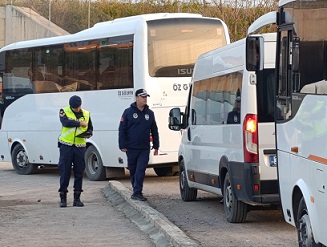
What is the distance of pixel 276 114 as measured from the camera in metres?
11.2

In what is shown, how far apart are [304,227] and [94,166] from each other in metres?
13.7

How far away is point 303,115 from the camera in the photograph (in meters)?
9.68

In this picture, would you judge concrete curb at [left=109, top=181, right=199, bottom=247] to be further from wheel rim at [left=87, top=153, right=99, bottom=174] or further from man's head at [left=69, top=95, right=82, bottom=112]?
wheel rim at [left=87, top=153, right=99, bottom=174]

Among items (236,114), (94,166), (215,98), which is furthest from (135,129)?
(94,166)

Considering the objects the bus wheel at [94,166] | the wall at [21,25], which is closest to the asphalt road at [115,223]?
the bus wheel at [94,166]

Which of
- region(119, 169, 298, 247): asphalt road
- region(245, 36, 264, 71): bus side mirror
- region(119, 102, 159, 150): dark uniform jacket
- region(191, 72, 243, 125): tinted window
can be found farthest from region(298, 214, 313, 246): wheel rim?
region(119, 102, 159, 150): dark uniform jacket

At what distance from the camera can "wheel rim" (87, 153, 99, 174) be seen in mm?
23188

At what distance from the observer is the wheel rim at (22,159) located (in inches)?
1027

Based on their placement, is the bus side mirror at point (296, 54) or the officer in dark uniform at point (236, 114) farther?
the officer in dark uniform at point (236, 114)

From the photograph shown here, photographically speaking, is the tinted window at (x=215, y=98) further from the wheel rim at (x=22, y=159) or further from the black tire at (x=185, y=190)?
the wheel rim at (x=22, y=159)

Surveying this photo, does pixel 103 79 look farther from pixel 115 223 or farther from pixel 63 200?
pixel 115 223

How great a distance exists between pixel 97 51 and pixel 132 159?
294 inches

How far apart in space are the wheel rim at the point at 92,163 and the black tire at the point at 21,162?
10.7ft

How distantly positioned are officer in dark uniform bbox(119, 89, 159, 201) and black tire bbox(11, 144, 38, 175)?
10.3 metres
